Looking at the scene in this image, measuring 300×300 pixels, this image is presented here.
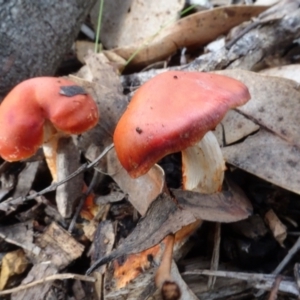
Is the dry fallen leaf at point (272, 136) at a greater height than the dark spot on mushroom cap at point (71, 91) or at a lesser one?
lesser

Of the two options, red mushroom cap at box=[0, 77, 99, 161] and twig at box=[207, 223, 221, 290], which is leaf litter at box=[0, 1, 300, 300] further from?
red mushroom cap at box=[0, 77, 99, 161]

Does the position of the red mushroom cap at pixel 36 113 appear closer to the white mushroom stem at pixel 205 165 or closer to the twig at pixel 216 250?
the white mushroom stem at pixel 205 165

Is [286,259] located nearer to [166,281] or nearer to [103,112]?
[166,281]

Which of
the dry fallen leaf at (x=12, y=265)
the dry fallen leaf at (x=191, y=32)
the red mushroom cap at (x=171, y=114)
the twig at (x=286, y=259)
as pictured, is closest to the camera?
the red mushroom cap at (x=171, y=114)

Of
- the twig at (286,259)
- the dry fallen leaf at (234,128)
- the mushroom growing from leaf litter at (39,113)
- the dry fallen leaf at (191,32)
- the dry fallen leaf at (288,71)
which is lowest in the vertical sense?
the twig at (286,259)

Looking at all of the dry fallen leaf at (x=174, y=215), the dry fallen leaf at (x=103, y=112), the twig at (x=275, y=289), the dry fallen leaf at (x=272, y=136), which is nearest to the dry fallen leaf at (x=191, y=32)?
the dry fallen leaf at (x=103, y=112)

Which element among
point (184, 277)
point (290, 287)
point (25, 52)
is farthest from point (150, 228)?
point (25, 52)

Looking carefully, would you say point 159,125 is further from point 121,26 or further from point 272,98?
point 121,26
